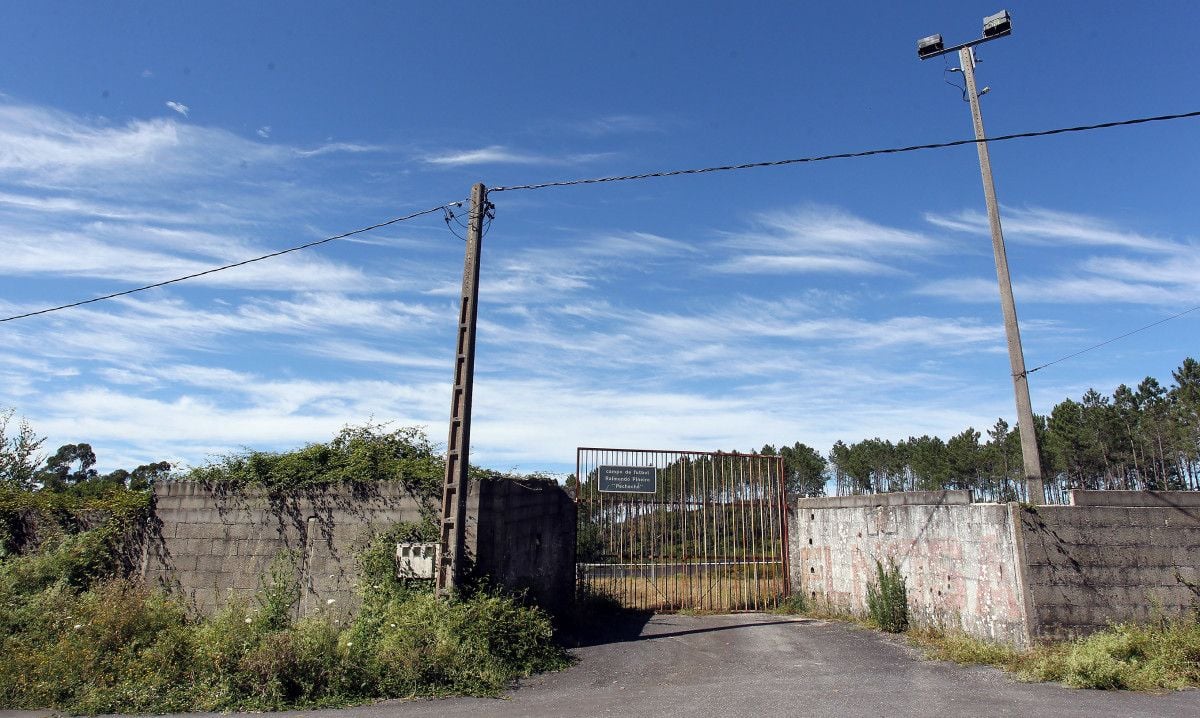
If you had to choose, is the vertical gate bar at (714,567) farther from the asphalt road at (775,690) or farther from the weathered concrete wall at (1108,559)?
the weathered concrete wall at (1108,559)

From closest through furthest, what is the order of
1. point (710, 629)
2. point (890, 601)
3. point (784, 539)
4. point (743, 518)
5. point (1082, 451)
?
point (890, 601)
point (710, 629)
point (743, 518)
point (784, 539)
point (1082, 451)

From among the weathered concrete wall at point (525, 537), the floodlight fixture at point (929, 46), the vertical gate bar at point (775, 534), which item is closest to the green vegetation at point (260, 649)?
the weathered concrete wall at point (525, 537)

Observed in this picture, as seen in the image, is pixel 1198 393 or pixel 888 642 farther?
pixel 1198 393

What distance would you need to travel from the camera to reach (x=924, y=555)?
11.6 meters

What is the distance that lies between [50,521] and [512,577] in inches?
323

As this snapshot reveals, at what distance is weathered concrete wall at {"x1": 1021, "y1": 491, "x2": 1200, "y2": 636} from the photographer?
30.4 ft

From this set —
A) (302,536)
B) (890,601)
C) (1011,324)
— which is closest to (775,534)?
(890,601)

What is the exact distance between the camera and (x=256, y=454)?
11.2 metres

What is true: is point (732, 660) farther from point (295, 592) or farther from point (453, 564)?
point (295, 592)

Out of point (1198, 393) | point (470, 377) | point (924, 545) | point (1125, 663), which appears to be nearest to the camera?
point (1125, 663)

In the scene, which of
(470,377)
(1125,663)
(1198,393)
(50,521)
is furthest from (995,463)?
(50,521)

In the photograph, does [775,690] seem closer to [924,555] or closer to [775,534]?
[924,555]

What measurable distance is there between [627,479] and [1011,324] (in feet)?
26.0

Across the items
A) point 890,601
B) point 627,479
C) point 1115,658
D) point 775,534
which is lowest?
point 1115,658
